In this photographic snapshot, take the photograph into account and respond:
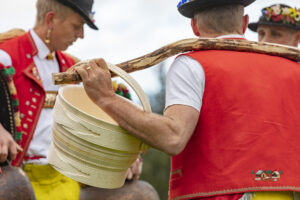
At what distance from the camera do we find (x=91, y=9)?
391cm

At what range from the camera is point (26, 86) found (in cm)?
→ 354

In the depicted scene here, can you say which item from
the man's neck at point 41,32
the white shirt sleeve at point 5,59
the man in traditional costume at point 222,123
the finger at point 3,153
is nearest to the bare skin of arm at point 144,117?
the man in traditional costume at point 222,123

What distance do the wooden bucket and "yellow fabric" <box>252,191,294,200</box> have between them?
514 millimetres

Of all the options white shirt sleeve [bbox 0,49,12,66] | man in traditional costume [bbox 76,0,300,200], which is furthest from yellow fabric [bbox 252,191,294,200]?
white shirt sleeve [bbox 0,49,12,66]

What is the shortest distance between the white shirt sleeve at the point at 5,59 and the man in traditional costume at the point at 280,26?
8.89 feet

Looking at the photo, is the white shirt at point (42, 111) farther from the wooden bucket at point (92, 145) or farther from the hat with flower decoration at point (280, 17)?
the hat with flower decoration at point (280, 17)

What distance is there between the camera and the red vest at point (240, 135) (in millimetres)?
2129

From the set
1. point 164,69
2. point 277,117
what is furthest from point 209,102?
point 164,69

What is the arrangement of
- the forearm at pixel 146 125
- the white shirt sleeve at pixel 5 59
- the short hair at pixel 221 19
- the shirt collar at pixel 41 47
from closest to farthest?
1. the forearm at pixel 146 125
2. the short hair at pixel 221 19
3. the white shirt sleeve at pixel 5 59
4. the shirt collar at pixel 41 47

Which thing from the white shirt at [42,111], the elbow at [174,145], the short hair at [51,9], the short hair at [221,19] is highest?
the short hair at [221,19]

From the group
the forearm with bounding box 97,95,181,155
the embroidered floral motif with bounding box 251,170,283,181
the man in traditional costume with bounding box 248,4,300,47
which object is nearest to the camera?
the forearm with bounding box 97,95,181,155

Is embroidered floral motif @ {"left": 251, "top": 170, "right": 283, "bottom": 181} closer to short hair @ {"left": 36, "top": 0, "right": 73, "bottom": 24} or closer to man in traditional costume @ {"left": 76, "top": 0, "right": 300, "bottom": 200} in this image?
man in traditional costume @ {"left": 76, "top": 0, "right": 300, "bottom": 200}

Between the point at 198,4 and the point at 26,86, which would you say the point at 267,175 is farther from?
the point at 26,86

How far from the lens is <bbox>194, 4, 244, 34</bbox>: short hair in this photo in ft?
7.77
